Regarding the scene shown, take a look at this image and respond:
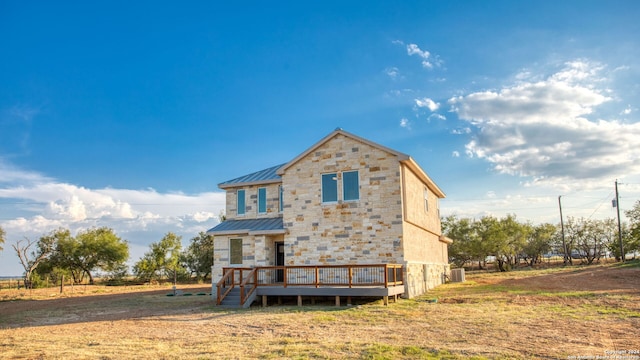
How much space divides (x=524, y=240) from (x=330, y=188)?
32.6m

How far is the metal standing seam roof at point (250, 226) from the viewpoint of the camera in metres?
21.7

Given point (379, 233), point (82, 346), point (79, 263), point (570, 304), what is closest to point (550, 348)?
point (570, 304)

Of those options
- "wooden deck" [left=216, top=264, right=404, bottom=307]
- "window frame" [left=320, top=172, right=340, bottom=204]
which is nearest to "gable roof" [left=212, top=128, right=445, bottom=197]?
"window frame" [left=320, top=172, right=340, bottom=204]

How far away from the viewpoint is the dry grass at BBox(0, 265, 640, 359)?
9188 millimetres

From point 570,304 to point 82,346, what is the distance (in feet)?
46.2

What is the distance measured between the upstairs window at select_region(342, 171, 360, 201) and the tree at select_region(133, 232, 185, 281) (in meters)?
28.5

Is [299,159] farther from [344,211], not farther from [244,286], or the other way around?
[244,286]

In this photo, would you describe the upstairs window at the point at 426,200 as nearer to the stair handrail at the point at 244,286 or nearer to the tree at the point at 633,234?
the stair handrail at the point at 244,286

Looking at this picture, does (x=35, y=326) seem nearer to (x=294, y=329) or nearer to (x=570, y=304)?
(x=294, y=329)

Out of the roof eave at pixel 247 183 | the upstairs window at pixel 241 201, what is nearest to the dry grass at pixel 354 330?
the upstairs window at pixel 241 201

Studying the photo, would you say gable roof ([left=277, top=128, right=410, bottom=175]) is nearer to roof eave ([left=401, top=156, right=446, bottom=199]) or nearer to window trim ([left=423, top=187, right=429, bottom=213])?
roof eave ([left=401, top=156, right=446, bottom=199])

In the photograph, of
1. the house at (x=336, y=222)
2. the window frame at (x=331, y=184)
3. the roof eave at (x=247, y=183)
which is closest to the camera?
the house at (x=336, y=222)

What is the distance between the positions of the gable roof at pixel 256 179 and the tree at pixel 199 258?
22549mm

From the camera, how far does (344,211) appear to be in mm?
20219
